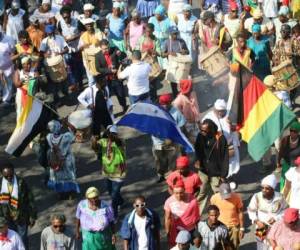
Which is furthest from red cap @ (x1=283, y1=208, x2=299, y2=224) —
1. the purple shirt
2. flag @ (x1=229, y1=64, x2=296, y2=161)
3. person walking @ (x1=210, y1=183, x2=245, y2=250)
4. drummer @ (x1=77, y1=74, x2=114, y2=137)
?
drummer @ (x1=77, y1=74, x2=114, y2=137)

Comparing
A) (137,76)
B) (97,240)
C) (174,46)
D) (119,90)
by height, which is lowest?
(97,240)

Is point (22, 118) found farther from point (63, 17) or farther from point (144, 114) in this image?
point (63, 17)

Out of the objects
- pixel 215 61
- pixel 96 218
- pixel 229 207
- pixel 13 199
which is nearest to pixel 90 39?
pixel 215 61

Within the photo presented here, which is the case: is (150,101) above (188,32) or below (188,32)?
below

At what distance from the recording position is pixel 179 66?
2094cm

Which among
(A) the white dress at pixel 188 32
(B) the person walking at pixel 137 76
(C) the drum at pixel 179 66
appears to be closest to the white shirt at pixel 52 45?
(B) the person walking at pixel 137 76

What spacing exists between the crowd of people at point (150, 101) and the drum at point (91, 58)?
33mm

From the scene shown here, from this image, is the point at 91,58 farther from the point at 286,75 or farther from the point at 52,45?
the point at 286,75

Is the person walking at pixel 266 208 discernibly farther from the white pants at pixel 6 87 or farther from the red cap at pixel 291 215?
the white pants at pixel 6 87

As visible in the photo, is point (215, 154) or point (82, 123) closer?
point (215, 154)

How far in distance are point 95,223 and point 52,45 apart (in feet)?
21.4

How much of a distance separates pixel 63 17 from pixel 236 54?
385 cm

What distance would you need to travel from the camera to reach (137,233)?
1568 centimetres

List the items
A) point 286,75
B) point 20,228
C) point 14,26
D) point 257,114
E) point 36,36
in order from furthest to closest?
point 14,26
point 36,36
point 286,75
point 257,114
point 20,228
